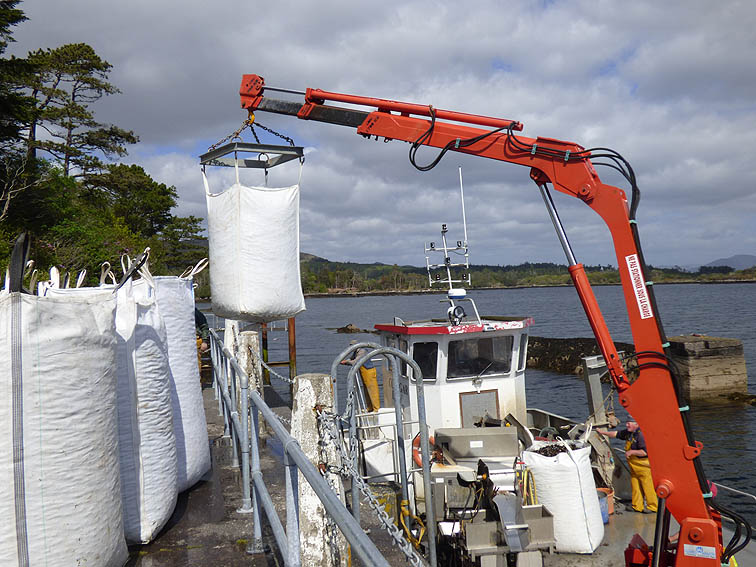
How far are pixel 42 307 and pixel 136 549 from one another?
169cm

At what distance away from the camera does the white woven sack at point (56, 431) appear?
228 cm

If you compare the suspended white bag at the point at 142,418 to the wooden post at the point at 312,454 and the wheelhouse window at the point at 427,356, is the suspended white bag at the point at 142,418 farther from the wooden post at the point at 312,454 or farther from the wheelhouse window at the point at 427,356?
the wheelhouse window at the point at 427,356

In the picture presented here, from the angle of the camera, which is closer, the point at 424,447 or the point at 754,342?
the point at 424,447

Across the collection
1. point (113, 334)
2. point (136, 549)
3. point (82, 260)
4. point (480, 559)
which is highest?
point (82, 260)

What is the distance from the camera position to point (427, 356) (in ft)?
27.2

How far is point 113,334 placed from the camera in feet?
8.86

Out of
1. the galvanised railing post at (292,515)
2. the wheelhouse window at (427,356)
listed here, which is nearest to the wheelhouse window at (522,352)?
the wheelhouse window at (427,356)

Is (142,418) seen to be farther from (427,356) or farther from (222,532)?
(427,356)

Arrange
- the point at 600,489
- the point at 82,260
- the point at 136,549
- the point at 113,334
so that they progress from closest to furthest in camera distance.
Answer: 1. the point at 113,334
2. the point at 136,549
3. the point at 600,489
4. the point at 82,260

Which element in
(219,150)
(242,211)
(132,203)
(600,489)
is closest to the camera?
(242,211)

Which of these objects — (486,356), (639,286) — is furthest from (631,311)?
(486,356)

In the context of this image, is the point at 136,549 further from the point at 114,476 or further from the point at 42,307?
the point at 42,307

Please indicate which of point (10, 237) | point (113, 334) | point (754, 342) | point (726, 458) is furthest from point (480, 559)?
point (754, 342)

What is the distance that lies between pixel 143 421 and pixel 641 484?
21.2 ft
